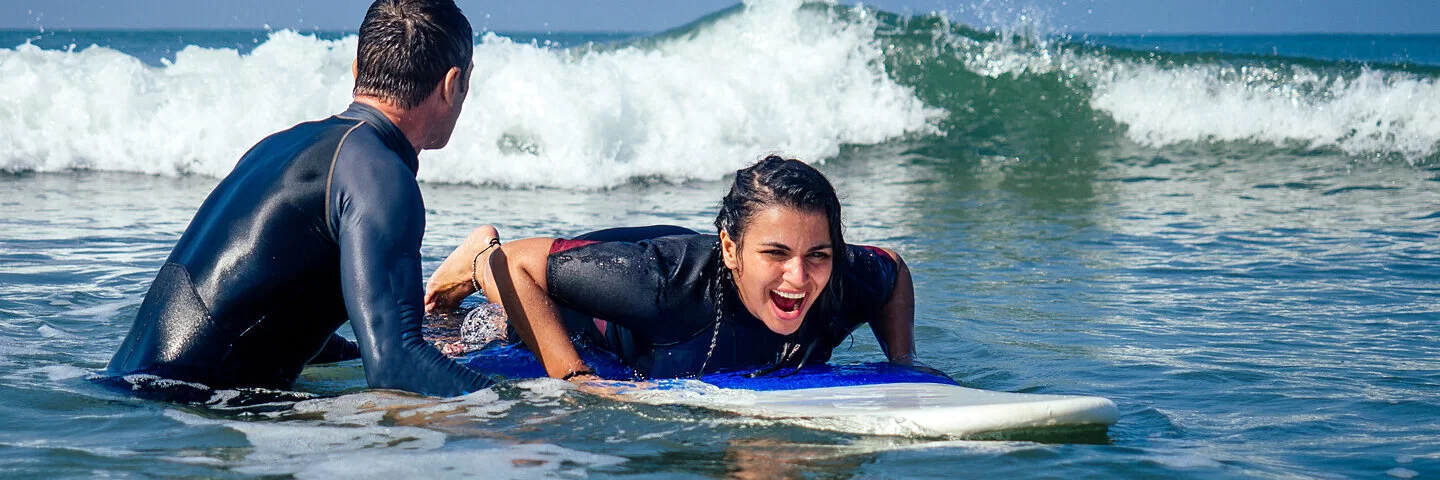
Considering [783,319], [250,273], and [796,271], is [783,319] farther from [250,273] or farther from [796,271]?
[250,273]

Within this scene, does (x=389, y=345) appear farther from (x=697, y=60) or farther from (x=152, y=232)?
(x=697, y=60)

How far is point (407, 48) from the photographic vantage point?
348 centimetres

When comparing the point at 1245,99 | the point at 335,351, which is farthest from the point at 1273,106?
the point at 335,351

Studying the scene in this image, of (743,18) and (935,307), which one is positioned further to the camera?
(743,18)

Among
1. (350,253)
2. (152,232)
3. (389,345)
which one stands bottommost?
(152,232)

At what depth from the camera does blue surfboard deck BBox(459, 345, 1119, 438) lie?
350 centimetres

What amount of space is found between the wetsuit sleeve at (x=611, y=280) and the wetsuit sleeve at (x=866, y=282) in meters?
0.57

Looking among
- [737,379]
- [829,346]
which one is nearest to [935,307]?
[829,346]

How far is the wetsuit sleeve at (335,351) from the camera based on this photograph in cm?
452

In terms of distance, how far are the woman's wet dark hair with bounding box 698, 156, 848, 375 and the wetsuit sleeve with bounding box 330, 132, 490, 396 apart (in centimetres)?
99

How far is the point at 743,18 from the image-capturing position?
15672mm

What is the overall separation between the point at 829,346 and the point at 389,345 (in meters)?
1.68

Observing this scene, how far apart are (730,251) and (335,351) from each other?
1523 millimetres

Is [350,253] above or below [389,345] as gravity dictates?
above
